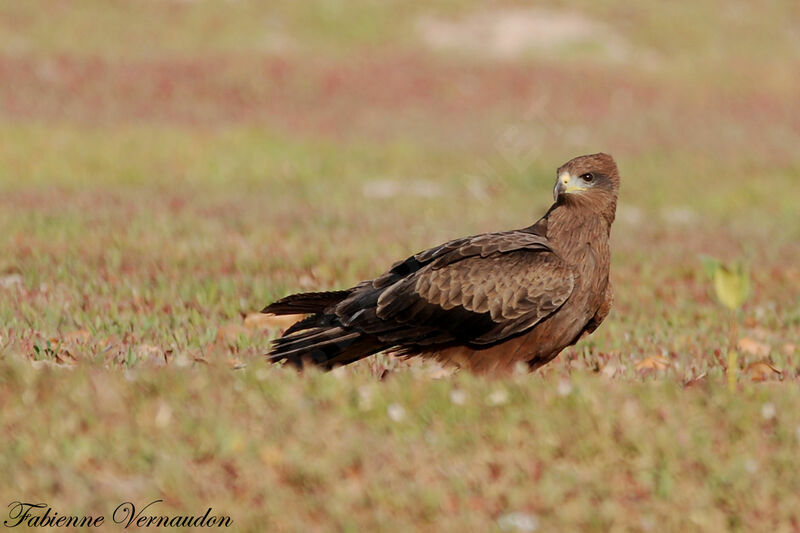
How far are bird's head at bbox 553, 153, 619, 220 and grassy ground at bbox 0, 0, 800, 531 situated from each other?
2.63 ft

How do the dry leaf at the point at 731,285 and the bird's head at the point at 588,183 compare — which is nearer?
the dry leaf at the point at 731,285

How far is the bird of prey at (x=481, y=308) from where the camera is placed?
6.79 meters

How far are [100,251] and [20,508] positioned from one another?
7.04 m

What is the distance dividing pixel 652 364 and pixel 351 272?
4018 millimetres

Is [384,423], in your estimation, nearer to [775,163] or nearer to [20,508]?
[20,508]

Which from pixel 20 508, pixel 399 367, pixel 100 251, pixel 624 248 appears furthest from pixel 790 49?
pixel 20 508

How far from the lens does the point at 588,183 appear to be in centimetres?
733

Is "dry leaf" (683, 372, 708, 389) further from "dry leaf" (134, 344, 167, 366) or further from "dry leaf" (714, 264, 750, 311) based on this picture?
"dry leaf" (134, 344, 167, 366)

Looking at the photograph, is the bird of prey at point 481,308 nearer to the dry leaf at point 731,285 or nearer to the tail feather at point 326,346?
the tail feather at point 326,346

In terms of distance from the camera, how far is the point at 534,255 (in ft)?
22.7

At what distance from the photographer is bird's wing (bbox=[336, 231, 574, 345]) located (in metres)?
6.75

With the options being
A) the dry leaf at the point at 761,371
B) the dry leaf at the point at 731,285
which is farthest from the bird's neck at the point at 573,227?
the dry leaf at the point at 761,371

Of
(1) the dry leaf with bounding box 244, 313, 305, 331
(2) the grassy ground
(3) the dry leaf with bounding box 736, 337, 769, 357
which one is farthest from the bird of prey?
(3) the dry leaf with bounding box 736, 337, 769, 357

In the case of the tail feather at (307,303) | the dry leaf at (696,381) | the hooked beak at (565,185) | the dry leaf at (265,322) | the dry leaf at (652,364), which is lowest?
the dry leaf at (265,322)
